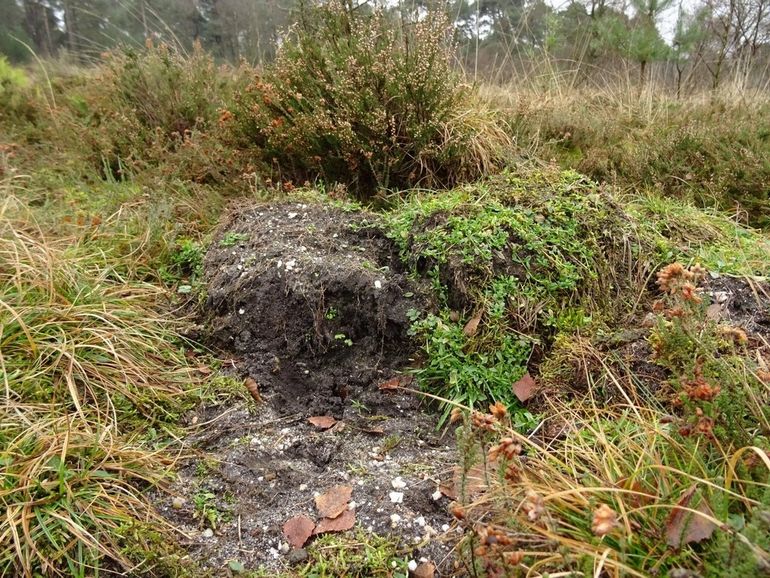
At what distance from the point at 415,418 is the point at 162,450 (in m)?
1.05

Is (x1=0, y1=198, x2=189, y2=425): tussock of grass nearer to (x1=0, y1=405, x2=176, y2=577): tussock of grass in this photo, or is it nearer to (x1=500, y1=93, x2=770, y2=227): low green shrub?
(x1=0, y1=405, x2=176, y2=577): tussock of grass

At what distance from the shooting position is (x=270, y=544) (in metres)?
1.73

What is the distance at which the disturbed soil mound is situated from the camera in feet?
8.14

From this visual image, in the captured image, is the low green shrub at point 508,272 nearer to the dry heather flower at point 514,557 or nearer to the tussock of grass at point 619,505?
the tussock of grass at point 619,505

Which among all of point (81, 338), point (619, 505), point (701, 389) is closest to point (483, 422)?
point (619, 505)

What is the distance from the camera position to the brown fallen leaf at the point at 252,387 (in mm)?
2381

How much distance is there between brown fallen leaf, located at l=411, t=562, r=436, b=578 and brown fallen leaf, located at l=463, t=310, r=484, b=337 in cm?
108

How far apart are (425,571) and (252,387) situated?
1160 mm

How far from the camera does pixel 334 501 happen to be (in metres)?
1.86

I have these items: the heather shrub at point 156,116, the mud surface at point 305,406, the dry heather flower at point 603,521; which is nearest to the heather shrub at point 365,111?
the heather shrub at point 156,116

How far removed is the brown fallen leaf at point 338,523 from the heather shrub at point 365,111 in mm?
2281

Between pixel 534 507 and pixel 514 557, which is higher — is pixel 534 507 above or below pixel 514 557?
above

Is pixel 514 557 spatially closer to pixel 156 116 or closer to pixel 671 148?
pixel 671 148

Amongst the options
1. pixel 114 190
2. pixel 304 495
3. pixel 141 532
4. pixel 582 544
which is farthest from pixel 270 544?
pixel 114 190
